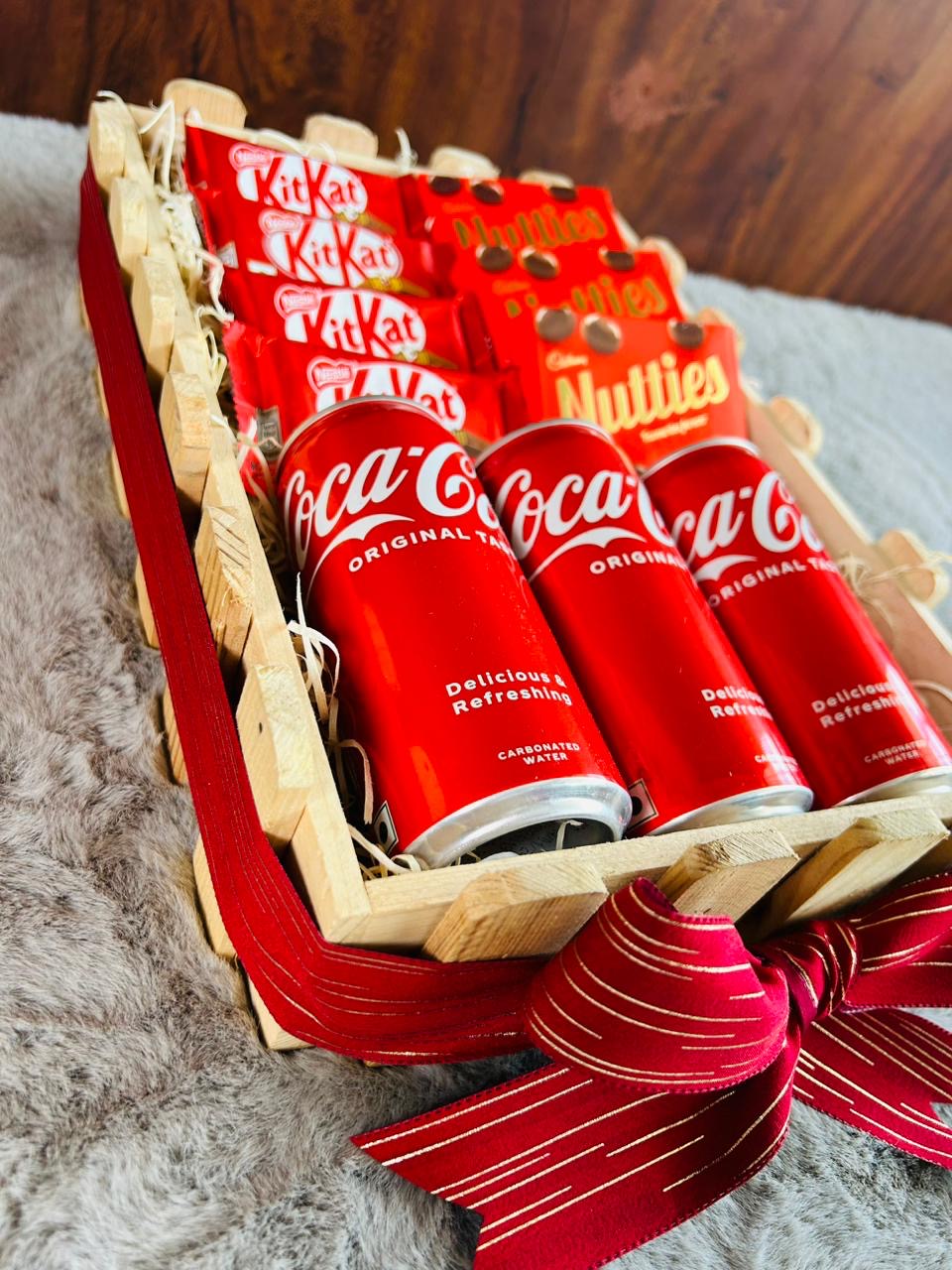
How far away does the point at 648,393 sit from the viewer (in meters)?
1.02

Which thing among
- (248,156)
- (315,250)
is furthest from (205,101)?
(315,250)

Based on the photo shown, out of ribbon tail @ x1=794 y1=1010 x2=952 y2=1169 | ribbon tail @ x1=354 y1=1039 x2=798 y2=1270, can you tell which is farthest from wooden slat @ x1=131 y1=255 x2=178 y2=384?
ribbon tail @ x1=794 y1=1010 x2=952 y2=1169

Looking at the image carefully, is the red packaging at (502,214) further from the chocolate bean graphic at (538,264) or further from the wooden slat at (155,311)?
the wooden slat at (155,311)

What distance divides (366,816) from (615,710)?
7.2 inches

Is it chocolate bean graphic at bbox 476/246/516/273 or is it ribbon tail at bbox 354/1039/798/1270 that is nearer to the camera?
ribbon tail at bbox 354/1039/798/1270

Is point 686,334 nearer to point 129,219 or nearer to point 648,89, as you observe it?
point 129,219

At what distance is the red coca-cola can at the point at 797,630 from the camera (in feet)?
2.52

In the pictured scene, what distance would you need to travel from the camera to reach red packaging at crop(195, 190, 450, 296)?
0.98m

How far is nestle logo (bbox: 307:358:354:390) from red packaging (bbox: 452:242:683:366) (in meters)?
0.17

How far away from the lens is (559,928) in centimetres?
65

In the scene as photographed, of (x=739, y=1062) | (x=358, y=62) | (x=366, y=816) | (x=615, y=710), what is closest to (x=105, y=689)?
(x=366, y=816)

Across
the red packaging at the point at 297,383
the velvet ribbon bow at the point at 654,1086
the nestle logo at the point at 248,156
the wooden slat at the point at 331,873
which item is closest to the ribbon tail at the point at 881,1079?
the velvet ribbon bow at the point at 654,1086

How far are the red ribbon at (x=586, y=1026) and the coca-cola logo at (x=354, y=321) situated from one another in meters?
0.27

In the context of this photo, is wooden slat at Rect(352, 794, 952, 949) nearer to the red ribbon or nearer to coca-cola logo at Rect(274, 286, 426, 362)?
the red ribbon
